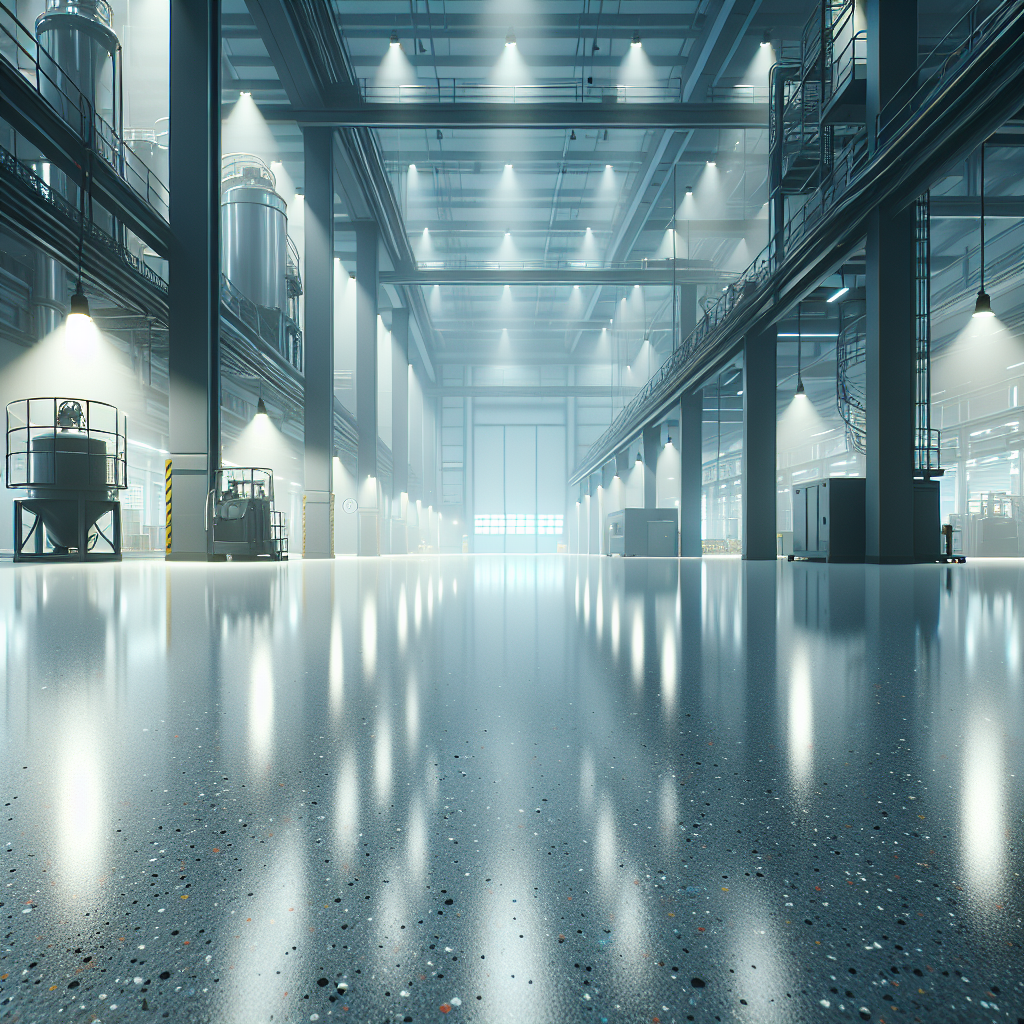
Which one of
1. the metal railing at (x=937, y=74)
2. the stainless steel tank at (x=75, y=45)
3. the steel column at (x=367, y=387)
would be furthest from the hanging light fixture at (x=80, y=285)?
the steel column at (x=367, y=387)

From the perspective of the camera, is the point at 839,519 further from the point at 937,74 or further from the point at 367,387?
the point at 367,387

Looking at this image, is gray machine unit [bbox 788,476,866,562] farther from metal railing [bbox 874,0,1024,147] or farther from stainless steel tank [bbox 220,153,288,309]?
stainless steel tank [bbox 220,153,288,309]

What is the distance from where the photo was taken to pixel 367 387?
23453 millimetres

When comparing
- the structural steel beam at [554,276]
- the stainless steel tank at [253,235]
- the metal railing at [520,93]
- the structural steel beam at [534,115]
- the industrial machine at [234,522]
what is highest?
the metal railing at [520,93]

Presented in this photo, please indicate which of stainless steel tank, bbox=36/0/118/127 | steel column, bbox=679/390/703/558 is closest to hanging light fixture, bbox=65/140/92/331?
stainless steel tank, bbox=36/0/118/127

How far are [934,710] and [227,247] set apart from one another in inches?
794

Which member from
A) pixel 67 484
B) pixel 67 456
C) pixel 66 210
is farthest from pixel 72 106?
pixel 67 484

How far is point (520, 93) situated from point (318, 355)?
383 inches

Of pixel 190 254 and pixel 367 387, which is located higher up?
pixel 190 254

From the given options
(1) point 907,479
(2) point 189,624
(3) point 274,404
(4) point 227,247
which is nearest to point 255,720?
(2) point 189,624

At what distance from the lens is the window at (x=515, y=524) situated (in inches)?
1881

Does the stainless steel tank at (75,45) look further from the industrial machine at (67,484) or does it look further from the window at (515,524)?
the window at (515,524)

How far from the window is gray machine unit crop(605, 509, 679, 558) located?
923 inches

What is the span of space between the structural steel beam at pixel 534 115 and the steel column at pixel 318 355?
101 centimetres
